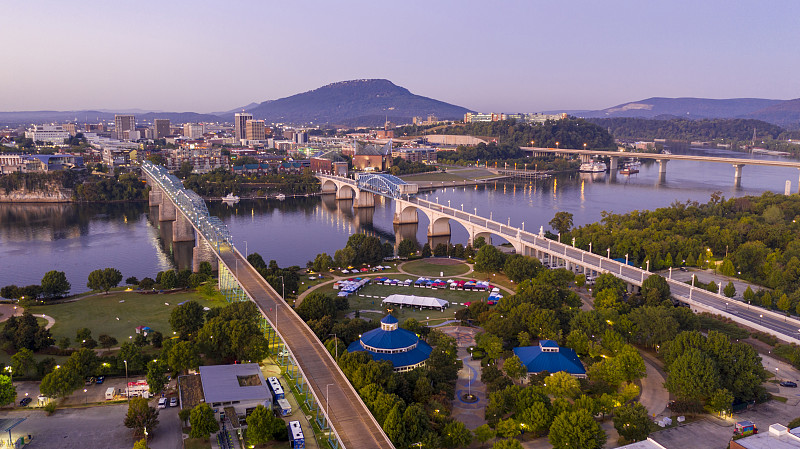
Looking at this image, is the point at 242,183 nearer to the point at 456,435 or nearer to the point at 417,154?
the point at 417,154

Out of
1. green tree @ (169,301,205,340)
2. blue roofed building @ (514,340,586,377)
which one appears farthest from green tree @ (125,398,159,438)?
blue roofed building @ (514,340,586,377)

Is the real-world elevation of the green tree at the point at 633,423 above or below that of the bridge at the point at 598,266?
below

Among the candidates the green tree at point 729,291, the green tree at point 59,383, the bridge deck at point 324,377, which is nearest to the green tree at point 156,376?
the green tree at point 59,383

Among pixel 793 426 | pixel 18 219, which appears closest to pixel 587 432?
pixel 793 426

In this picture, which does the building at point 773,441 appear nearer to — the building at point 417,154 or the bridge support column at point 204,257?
the bridge support column at point 204,257

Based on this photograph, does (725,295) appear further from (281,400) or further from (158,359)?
(158,359)

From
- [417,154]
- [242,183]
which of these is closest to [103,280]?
[242,183]
